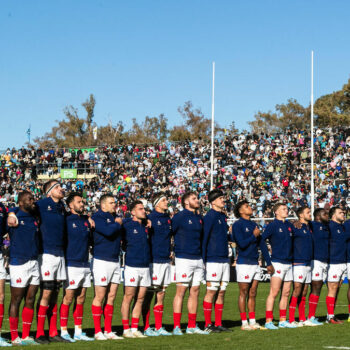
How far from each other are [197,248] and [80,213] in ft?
6.27

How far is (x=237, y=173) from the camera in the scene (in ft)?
118

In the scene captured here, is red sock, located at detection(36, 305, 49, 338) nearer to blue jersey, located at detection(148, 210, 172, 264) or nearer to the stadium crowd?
blue jersey, located at detection(148, 210, 172, 264)

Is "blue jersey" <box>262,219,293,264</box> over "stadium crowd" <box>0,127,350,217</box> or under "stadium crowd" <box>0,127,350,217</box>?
under

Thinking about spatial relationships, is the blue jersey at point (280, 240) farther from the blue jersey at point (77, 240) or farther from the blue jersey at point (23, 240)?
the blue jersey at point (23, 240)

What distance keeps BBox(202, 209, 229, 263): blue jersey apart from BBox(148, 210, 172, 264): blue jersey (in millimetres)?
586

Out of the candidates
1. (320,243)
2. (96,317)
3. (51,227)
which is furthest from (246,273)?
(51,227)

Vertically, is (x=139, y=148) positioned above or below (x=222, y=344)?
above

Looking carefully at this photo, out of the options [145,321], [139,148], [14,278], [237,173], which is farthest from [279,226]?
[139,148]

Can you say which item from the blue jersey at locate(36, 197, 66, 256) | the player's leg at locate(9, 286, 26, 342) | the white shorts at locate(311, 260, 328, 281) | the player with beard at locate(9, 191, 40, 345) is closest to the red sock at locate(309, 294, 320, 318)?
the white shorts at locate(311, 260, 328, 281)

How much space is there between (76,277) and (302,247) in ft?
13.2

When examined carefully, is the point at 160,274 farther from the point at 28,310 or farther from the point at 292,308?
the point at 292,308

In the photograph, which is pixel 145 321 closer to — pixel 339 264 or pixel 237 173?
pixel 339 264

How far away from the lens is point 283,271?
1126 centimetres

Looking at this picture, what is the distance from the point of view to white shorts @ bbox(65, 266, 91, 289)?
9.69 m
